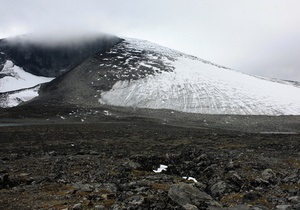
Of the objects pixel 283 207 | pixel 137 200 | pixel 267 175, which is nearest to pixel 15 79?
pixel 267 175

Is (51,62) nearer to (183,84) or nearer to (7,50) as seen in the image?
(7,50)

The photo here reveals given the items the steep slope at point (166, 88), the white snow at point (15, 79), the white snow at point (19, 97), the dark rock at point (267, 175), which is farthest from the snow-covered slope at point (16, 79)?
the dark rock at point (267, 175)

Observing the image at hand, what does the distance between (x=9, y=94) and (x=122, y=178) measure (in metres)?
92.0

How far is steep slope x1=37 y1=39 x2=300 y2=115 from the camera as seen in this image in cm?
7162

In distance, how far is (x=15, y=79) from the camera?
13612 centimetres

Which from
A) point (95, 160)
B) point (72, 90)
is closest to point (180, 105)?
point (72, 90)

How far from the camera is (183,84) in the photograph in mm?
82750

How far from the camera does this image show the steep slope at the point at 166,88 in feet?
235

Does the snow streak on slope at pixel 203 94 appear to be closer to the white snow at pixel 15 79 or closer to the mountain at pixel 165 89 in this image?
the mountain at pixel 165 89

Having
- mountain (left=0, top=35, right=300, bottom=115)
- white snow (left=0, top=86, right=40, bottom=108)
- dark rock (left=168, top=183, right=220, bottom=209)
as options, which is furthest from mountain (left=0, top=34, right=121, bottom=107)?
dark rock (left=168, top=183, right=220, bottom=209)

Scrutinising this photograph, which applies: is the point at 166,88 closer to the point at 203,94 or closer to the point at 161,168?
the point at 203,94

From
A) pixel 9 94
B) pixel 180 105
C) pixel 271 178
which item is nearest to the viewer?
pixel 271 178

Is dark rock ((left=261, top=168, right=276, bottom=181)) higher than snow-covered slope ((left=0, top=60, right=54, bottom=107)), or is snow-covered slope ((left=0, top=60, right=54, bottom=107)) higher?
snow-covered slope ((left=0, top=60, right=54, bottom=107))

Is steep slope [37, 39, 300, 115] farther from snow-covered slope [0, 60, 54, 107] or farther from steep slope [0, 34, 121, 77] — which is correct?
steep slope [0, 34, 121, 77]
